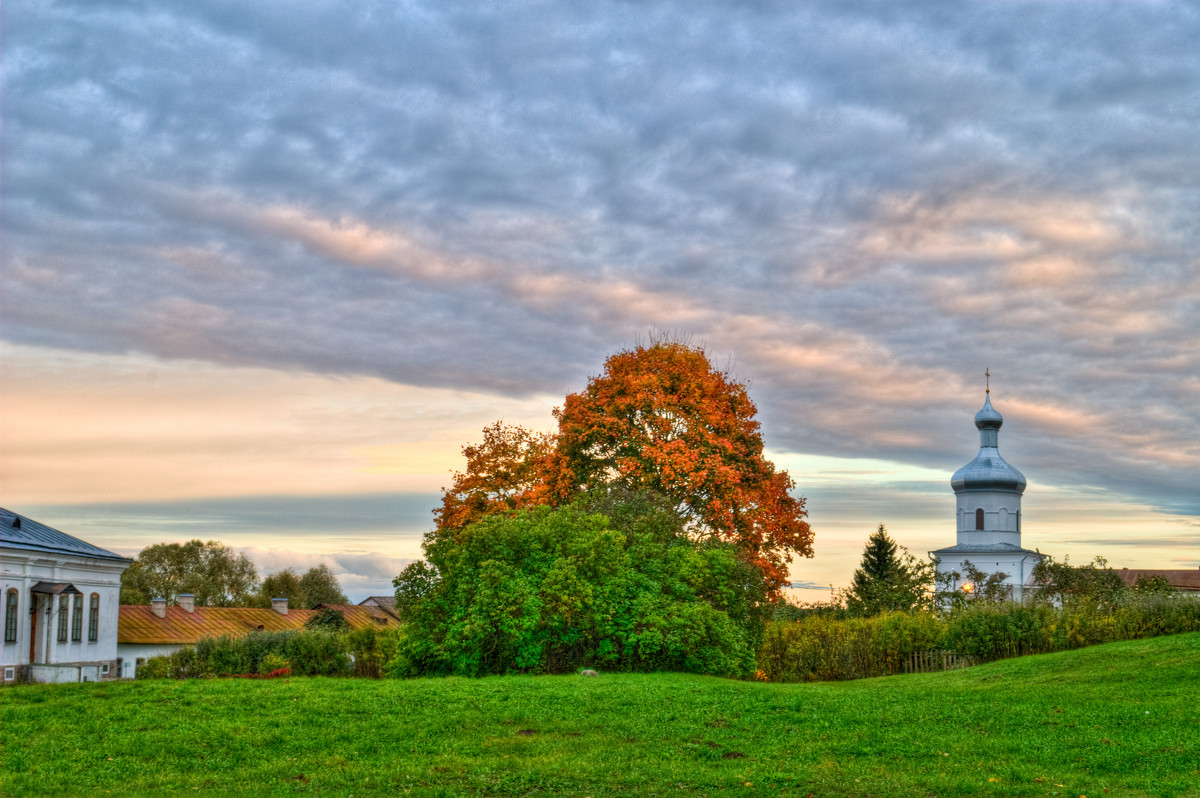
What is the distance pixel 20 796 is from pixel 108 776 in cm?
91

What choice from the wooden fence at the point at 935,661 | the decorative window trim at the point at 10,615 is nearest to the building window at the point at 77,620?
the decorative window trim at the point at 10,615

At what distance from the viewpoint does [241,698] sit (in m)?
14.7

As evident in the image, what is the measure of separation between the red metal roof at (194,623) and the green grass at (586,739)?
1154 inches

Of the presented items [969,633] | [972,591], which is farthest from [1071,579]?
[969,633]

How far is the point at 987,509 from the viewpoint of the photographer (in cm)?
8231

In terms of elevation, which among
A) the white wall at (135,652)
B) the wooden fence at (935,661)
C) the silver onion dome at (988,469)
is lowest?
the white wall at (135,652)

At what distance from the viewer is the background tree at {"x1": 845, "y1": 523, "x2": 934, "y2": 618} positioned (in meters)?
46.6

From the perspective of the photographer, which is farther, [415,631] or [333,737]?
[415,631]

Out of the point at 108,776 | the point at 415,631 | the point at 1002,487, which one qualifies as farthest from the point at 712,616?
the point at 1002,487

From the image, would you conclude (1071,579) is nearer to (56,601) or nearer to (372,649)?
(372,649)

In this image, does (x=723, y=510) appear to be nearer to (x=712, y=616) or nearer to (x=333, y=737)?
(x=712, y=616)

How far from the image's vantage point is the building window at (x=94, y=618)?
40.4 m

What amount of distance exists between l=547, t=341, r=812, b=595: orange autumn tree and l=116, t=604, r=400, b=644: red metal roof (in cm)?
1526

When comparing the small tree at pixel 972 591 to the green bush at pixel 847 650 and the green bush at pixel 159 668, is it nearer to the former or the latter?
the green bush at pixel 847 650
